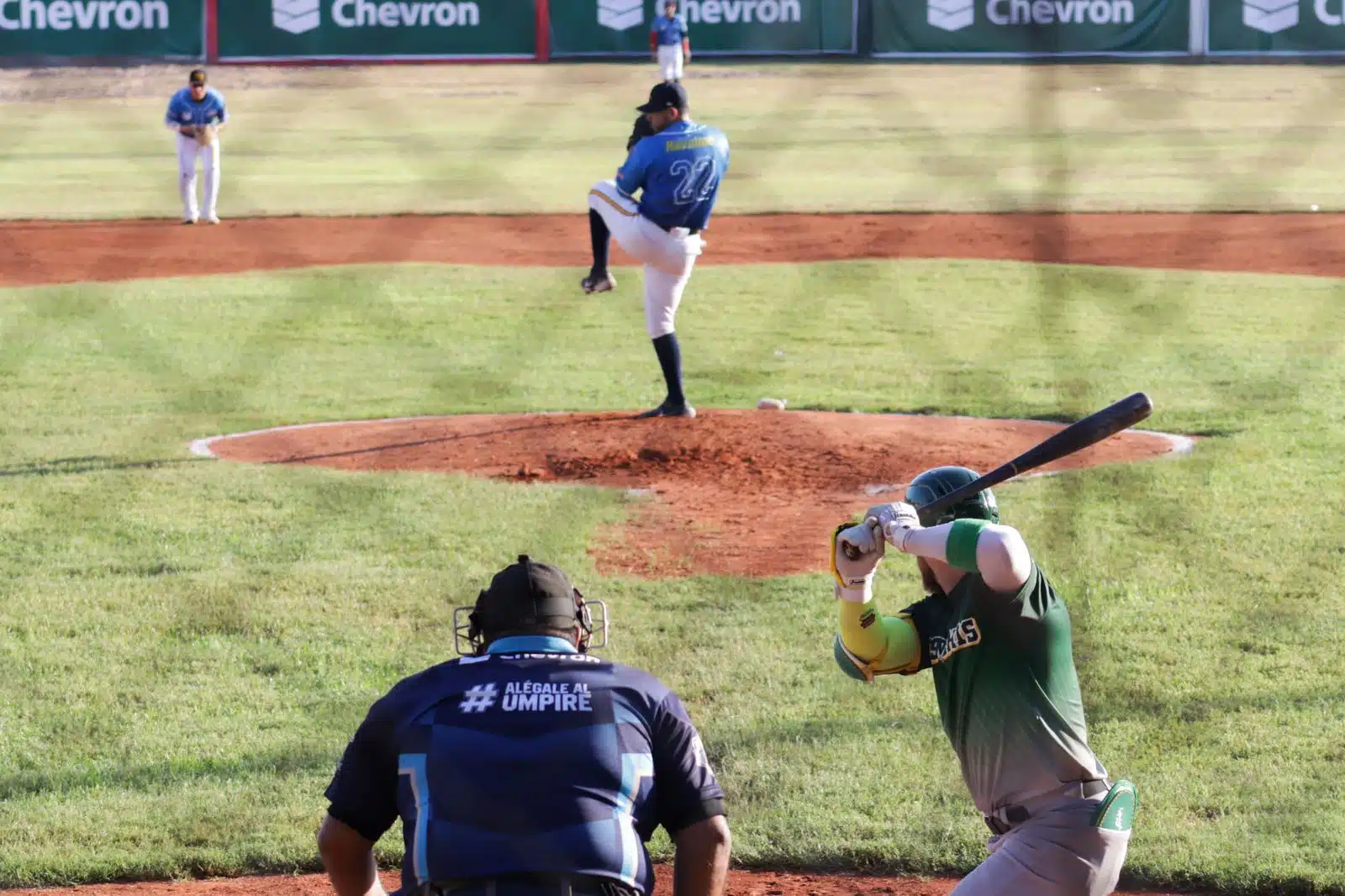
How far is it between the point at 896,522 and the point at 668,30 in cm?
2791

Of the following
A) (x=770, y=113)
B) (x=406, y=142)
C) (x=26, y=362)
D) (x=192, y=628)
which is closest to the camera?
(x=192, y=628)

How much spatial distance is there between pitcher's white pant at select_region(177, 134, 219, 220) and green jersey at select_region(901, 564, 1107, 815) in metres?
17.7

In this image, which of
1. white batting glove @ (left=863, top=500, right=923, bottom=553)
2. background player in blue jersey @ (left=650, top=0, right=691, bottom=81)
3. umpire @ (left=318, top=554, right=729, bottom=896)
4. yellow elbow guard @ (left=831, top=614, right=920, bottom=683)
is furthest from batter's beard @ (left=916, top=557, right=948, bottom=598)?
background player in blue jersey @ (left=650, top=0, right=691, bottom=81)

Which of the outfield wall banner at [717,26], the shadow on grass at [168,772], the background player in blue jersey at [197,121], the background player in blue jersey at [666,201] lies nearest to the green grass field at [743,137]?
the outfield wall banner at [717,26]

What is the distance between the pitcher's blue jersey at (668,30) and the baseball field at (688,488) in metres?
7.68

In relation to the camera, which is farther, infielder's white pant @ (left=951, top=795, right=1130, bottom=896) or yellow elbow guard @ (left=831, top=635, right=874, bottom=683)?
yellow elbow guard @ (left=831, top=635, right=874, bottom=683)

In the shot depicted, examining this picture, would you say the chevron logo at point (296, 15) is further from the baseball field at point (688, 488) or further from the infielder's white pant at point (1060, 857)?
the infielder's white pant at point (1060, 857)

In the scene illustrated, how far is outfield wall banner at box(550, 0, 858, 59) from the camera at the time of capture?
101 feet

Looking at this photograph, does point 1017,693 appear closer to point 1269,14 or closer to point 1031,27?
point 1269,14

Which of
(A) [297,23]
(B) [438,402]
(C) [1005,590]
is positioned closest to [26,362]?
(B) [438,402]

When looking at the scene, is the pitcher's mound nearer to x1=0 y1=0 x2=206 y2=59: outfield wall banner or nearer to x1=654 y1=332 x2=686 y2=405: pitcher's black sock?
x1=654 y1=332 x2=686 y2=405: pitcher's black sock

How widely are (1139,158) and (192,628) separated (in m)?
24.2

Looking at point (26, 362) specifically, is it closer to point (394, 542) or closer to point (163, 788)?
point (394, 542)

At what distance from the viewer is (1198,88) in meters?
34.8
